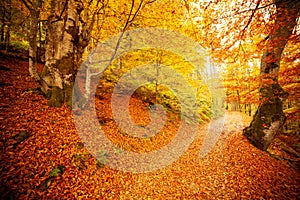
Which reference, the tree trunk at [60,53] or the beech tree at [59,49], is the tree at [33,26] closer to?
the beech tree at [59,49]

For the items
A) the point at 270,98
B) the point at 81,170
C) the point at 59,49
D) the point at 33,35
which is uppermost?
the point at 33,35

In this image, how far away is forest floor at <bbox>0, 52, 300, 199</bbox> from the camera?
3051 millimetres

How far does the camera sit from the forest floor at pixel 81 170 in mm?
3051

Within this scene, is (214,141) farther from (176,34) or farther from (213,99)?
(213,99)

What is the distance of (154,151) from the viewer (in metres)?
5.86

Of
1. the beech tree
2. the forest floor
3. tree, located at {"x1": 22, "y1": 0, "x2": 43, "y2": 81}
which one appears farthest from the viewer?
the beech tree

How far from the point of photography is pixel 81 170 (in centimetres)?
371

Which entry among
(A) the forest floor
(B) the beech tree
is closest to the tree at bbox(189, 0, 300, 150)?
(A) the forest floor

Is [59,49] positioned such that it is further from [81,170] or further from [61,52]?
[81,170]

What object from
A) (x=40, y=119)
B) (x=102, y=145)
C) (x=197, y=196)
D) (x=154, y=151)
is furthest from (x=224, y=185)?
(x=40, y=119)

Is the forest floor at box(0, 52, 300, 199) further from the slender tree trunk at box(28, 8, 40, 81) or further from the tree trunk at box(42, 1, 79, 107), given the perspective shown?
the slender tree trunk at box(28, 8, 40, 81)

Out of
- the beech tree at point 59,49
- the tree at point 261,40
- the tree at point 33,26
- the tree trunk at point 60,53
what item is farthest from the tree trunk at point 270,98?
the tree at point 33,26

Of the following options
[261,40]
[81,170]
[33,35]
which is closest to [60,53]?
[33,35]

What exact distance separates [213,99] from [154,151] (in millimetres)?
15298
